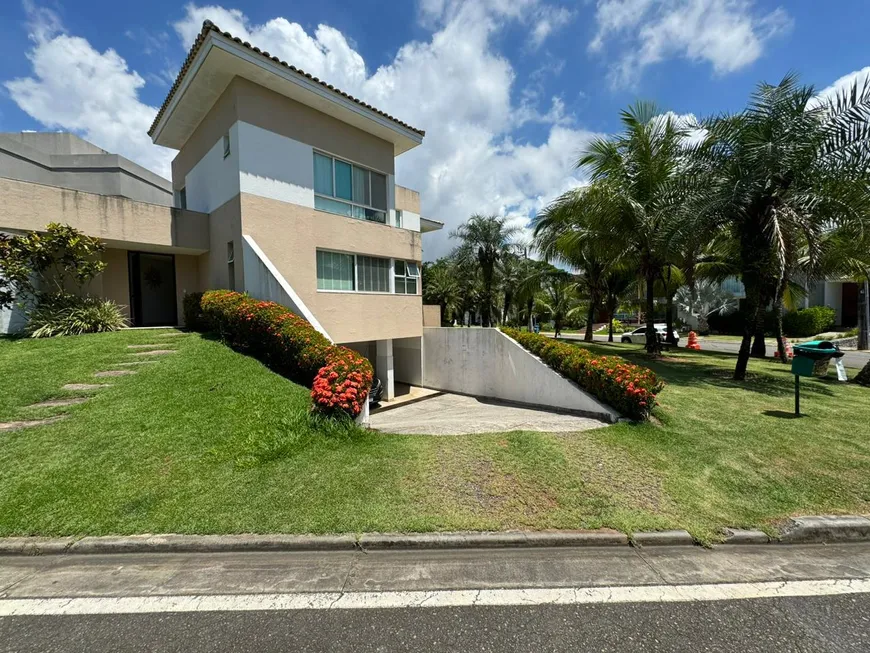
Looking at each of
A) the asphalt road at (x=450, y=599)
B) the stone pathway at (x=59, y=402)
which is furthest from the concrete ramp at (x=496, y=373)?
the stone pathway at (x=59, y=402)

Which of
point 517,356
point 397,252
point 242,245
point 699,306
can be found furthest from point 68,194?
point 699,306

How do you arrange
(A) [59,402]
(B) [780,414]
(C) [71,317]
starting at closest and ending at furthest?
(A) [59,402] < (B) [780,414] < (C) [71,317]

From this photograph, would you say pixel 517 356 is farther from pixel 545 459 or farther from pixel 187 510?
pixel 187 510

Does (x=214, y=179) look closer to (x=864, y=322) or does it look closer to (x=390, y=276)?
(x=390, y=276)

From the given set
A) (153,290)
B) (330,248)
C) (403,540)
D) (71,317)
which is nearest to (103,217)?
(71,317)

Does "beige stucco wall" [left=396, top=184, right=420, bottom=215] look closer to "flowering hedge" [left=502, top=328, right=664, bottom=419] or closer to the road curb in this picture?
"flowering hedge" [left=502, top=328, right=664, bottom=419]

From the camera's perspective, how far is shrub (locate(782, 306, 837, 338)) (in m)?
26.3

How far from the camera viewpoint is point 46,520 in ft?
10.7

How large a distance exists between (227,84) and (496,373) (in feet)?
36.2

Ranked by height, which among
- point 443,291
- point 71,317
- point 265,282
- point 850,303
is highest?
point 443,291

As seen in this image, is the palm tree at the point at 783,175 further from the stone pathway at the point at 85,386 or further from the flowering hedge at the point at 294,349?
the stone pathway at the point at 85,386

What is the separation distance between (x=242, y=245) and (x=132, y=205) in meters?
3.86

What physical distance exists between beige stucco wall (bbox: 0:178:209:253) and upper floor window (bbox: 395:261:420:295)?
19.7 ft

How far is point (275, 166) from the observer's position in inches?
380
